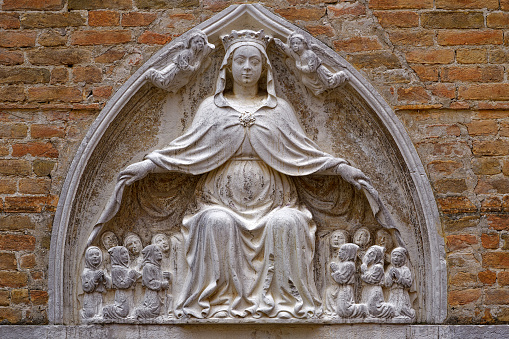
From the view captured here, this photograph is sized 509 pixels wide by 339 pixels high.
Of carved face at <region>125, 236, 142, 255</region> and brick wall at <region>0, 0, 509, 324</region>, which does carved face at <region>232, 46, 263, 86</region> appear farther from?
carved face at <region>125, 236, 142, 255</region>

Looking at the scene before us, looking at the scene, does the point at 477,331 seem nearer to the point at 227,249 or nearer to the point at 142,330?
the point at 227,249

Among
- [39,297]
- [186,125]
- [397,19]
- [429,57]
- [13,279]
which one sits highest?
[397,19]

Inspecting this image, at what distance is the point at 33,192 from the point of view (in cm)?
608

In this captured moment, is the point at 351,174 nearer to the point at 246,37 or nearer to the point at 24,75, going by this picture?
the point at 246,37

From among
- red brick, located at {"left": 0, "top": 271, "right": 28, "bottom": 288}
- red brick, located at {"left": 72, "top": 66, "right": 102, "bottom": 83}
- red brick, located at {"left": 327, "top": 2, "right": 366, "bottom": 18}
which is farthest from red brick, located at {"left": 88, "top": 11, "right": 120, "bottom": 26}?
red brick, located at {"left": 0, "top": 271, "right": 28, "bottom": 288}

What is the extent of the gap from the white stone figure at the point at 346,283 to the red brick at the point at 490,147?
0.98 m

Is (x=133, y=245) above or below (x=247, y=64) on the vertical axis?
below

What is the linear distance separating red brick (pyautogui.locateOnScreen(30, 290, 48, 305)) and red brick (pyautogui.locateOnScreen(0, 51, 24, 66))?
147cm

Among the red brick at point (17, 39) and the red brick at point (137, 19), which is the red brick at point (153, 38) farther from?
the red brick at point (17, 39)

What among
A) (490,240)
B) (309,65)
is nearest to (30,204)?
(309,65)

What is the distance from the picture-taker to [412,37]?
618cm

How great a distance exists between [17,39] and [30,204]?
3.52ft

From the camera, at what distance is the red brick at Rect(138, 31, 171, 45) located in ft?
20.3

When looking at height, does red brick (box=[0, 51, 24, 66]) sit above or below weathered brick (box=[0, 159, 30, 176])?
above
